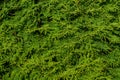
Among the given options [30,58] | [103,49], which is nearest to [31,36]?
[30,58]

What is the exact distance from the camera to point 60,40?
4270mm

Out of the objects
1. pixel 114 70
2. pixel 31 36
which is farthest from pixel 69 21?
pixel 114 70

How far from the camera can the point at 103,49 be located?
4.18m

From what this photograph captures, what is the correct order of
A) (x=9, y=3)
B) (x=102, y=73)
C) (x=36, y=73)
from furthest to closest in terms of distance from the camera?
(x=9, y=3) < (x=36, y=73) < (x=102, y=73)

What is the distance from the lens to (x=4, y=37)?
4.45m

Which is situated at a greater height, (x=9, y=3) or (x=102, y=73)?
(x=9, y=3)

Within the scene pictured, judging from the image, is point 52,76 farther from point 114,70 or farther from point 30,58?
point 114,70

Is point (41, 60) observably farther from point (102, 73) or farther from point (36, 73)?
point (102, 73)

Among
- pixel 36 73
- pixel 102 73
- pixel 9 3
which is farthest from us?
pixel 9 3

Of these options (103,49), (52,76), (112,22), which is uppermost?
(112,22)

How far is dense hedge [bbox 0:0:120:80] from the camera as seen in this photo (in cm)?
411

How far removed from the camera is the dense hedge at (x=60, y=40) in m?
4.11

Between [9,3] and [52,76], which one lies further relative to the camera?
[9,3]

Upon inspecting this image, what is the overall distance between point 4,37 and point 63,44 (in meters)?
0.81
